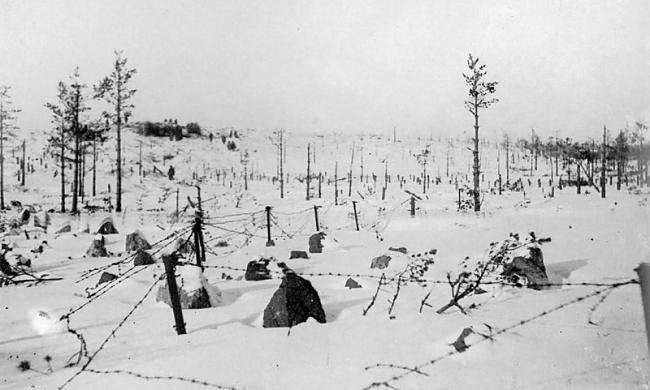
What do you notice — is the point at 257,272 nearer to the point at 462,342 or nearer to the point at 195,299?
the point at 195,299

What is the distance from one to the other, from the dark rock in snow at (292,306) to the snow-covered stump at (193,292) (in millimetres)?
1617

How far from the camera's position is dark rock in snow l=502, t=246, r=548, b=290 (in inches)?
298

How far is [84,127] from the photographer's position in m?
29.9

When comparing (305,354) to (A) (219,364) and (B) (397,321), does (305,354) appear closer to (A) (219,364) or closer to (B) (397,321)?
(A) (219,364)

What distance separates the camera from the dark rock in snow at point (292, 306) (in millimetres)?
6246

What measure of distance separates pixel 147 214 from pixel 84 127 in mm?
8188

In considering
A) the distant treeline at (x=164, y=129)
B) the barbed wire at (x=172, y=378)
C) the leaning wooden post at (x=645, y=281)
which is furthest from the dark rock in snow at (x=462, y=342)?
the distant treeline at (x=164, y=129)

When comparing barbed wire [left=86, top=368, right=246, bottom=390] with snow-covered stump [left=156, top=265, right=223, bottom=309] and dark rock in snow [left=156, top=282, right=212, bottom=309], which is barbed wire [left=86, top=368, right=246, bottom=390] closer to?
snow-covered stump [left=156, top=265, right=223, bottom=309]

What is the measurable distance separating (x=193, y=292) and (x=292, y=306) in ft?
7.17

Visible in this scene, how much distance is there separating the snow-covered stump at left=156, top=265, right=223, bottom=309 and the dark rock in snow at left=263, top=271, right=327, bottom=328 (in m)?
1.62

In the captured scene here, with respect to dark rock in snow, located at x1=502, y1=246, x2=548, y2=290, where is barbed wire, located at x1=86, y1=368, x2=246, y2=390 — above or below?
below

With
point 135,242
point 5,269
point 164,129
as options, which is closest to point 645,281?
point 5,269

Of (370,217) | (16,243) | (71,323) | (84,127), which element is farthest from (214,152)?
(71,323)

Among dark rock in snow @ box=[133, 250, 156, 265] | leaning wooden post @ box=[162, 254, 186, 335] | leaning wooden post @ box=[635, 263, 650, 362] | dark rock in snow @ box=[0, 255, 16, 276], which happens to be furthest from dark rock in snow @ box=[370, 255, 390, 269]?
dark rock in snow @ box=[0, 255, 16, 276]
